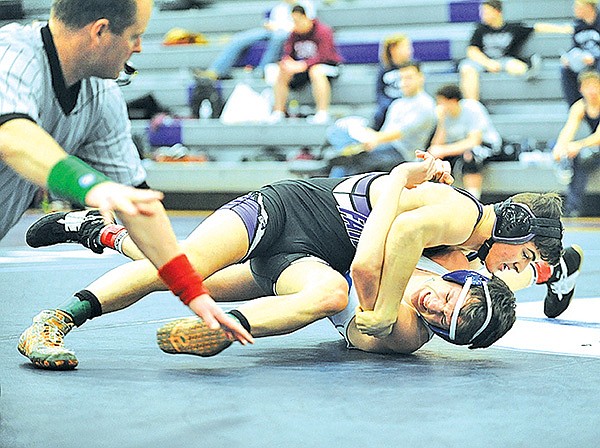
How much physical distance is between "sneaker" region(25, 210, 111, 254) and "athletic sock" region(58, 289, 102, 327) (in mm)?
438

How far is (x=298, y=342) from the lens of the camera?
3.40 metres

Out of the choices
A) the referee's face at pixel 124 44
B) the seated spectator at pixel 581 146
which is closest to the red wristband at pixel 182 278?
the referee's face at pixel 124 44

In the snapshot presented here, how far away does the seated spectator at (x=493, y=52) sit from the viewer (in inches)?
364

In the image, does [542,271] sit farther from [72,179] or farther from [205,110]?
[205,110]

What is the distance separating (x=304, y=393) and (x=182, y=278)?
549 mm

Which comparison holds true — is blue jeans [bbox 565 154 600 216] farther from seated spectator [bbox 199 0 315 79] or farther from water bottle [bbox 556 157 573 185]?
seated spectator [bbox 199 0 315 79]

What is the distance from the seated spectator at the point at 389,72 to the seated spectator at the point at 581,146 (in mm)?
1406

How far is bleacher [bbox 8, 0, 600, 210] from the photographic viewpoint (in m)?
9.29

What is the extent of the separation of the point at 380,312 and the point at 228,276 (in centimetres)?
74

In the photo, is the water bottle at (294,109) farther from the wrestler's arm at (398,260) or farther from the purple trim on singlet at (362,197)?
the wrestler's arm at (398,260)

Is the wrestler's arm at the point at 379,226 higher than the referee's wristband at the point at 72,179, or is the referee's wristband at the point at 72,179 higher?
the referee's wristband at the point at 72,179

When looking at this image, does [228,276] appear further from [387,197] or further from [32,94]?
[32,94]

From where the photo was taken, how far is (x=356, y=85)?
10156 mm

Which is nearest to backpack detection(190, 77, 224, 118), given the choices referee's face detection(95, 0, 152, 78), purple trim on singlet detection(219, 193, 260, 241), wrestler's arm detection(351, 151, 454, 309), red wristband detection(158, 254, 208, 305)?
purple trim on singlet detection(219, 193, 260, 241)
